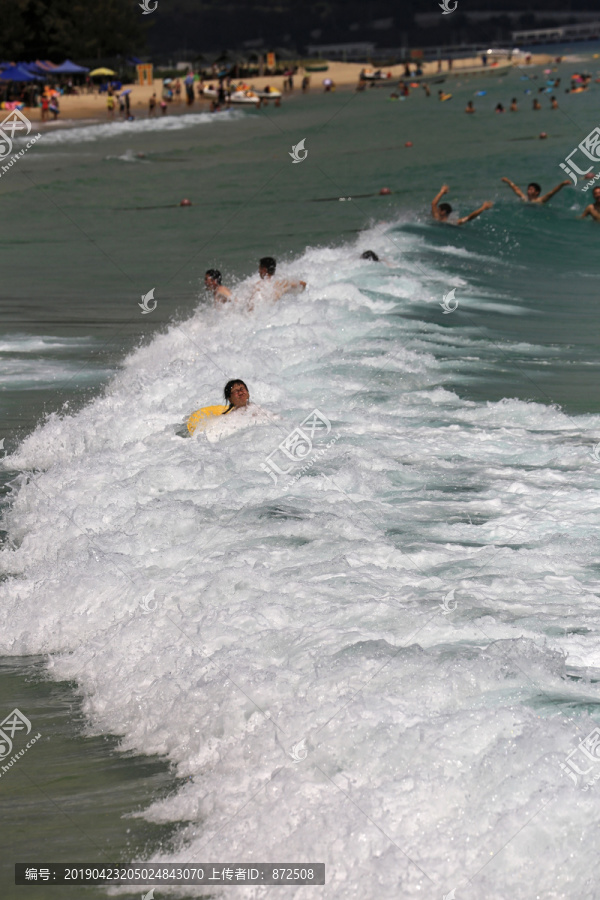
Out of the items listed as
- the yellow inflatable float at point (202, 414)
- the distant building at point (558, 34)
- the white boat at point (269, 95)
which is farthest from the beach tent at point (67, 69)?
the distant building at point (558, 34)

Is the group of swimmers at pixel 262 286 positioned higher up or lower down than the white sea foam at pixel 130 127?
lower down

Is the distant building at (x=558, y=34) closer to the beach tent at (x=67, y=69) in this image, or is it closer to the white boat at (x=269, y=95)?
the white boat at (x=269, y=95)

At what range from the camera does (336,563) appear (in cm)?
731

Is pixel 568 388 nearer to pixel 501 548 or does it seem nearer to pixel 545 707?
pixel 501 548

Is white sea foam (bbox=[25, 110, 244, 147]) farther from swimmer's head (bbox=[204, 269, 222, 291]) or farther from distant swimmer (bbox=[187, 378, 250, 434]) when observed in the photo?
distant swimmer (bbox=[187, 378, 250, 434])

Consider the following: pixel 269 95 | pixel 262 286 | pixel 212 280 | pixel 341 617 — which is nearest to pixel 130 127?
pixel 269 95

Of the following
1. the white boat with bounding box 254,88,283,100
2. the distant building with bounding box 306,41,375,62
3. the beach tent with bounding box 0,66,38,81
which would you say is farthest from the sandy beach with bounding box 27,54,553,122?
the distant building with bounding box 306,41,375,62

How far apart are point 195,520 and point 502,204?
21.1m

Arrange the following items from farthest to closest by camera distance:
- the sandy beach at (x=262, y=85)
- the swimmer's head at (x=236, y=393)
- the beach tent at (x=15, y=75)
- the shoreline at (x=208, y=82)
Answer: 1. the sandy beach at (x=262, y=85)
2. the shoreline at (x=208, y=82)
3. the beach tent at (x=15, y=75)
4. the swimmer's head at (x=236, y=393)

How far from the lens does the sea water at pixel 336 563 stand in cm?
480

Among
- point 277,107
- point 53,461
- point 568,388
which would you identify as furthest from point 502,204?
point 277,107

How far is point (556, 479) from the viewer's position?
29.4ft

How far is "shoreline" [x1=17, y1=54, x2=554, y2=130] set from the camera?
62.4 metres

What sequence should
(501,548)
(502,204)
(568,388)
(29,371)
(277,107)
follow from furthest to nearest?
(277,107), (502,204), (29,371), (568,388), (501,548)
